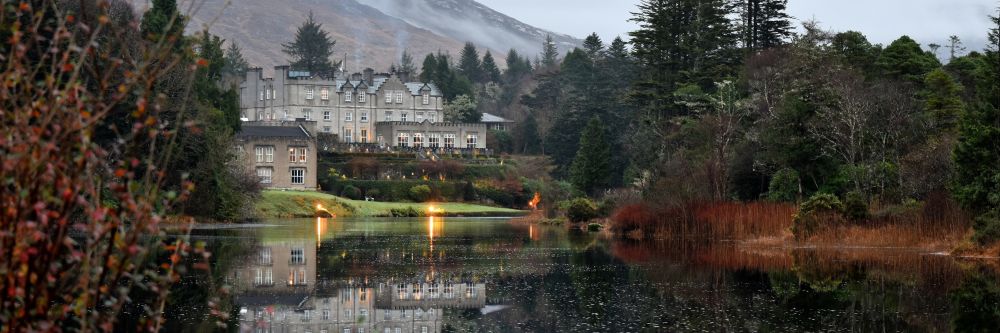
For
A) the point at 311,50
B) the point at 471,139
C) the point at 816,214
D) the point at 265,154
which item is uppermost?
the point at 311,50

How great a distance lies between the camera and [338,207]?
82.1 m

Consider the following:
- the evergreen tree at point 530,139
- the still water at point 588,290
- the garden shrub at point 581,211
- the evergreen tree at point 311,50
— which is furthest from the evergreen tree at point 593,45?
the still water at point 588,290

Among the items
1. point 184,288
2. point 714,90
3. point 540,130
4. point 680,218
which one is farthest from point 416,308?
point 540,130

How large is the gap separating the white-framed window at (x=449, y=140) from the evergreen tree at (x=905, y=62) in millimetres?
61723

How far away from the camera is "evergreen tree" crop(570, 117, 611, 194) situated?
7562 centimetres

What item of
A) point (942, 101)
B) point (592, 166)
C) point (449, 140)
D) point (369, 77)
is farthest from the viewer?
point (369, 77)

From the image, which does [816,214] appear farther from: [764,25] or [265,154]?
[265,154]

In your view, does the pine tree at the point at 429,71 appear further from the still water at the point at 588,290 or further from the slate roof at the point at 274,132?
the still water at the point at 588,290

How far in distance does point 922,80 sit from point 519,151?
69.9m

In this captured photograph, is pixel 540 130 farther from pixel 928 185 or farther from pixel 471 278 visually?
pixel 471 278

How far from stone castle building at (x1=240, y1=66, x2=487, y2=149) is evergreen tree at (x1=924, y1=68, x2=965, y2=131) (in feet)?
227

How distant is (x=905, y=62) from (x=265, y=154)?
169 feet

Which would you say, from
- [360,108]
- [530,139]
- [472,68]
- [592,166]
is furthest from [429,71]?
[592,166]

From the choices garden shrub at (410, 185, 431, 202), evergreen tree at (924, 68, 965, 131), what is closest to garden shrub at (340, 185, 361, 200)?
garden shrub at (410, 185, 431, 202)
